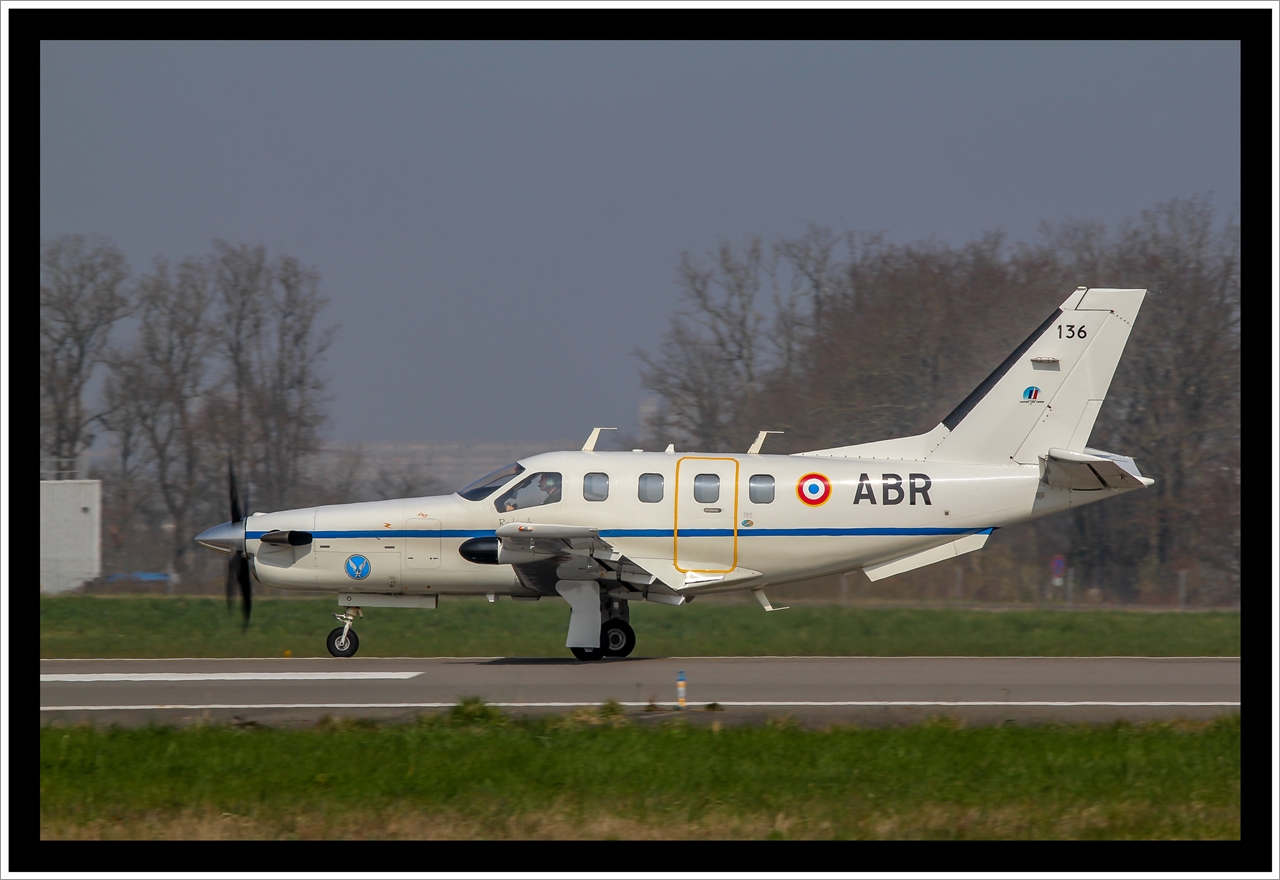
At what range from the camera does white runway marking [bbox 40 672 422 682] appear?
16.4 meters

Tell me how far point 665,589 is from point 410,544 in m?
3.88

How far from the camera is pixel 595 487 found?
17844 mm

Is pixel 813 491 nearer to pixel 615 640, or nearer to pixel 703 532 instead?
pixel 703 532

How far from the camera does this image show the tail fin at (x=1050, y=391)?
18562 millimetres

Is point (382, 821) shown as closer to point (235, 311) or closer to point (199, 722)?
point (199, 722)

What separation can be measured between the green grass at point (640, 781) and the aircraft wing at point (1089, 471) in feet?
20.0

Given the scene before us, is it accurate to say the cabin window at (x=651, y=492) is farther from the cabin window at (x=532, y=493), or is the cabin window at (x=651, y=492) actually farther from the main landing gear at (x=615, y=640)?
the main landing gear at (x=615, y=640)

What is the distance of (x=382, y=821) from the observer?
29.2 ft

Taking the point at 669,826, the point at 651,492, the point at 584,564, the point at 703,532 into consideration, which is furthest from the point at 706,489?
the point at 669,826

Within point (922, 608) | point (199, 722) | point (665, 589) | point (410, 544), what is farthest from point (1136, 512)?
point (199, 722)

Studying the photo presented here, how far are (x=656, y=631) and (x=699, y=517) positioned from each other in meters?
7.98

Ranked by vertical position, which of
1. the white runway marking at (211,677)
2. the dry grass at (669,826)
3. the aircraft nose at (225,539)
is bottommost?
the white runway marking at (211,677)

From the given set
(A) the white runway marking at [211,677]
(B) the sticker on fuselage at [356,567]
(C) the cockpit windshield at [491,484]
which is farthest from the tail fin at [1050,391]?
(A) the white runway marking at [211,677]

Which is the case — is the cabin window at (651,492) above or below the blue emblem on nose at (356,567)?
above
